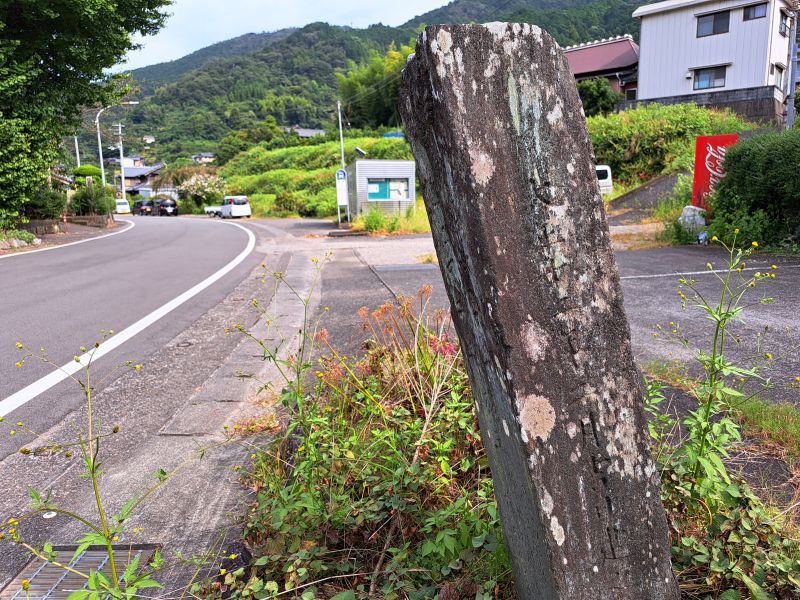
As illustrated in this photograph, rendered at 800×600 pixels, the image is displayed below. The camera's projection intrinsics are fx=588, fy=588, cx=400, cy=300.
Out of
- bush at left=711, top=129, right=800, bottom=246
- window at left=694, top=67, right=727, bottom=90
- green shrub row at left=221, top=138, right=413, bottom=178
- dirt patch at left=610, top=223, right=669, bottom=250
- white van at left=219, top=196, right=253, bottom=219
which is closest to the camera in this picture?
bush at left=711, top=129, right=800, bottom=246

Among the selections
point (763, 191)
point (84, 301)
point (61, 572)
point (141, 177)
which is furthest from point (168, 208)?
point (61, 572)

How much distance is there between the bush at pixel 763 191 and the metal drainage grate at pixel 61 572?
402 inches

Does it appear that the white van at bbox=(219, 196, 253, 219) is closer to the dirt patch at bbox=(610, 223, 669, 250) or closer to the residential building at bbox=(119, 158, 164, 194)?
the dirt patch at bbox=(610, 223, 669, 250)

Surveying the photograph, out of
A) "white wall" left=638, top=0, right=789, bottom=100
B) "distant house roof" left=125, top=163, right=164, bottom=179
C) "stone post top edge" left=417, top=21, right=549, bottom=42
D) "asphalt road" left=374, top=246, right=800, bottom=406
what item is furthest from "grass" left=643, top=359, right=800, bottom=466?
"distant house roof" left=125, top=163, right=164, bottom=179

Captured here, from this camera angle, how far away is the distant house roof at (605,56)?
38.8m

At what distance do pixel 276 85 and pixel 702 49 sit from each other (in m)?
98.7

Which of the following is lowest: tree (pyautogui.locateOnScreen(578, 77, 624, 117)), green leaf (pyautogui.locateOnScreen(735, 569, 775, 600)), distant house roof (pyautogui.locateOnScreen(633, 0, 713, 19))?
green leaf (pyautogui.locateOnScreen(735, 569, 775, 600))

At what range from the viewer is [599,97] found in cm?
3525

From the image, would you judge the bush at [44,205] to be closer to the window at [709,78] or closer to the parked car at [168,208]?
the window at [709,78]

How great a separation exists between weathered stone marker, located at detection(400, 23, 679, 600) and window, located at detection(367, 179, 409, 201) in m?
21.5

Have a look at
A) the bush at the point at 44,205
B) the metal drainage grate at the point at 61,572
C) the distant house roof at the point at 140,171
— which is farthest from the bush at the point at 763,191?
the distant house roof at the point at 140,171

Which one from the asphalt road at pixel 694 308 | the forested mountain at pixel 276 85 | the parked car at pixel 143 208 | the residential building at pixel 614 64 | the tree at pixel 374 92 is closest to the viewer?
the asphalt road at pixel 694 308

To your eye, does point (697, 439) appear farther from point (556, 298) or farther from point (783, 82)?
point (783, 82)

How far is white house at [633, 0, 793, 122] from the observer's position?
28875 millimetres
